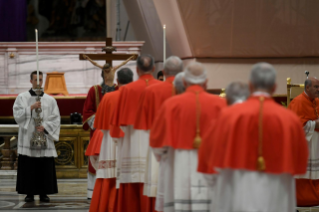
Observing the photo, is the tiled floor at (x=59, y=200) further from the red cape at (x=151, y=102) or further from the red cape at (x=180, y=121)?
the red cape at (x=180, y=121)

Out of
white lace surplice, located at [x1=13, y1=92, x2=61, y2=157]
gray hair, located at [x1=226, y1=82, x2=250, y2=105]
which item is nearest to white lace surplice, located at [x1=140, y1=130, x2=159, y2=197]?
gray hair, located at [x1=226, y1=82, x2=250, y2=105]

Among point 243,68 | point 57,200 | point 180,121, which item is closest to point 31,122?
point 57,200

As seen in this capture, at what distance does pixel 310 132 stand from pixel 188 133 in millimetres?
3413

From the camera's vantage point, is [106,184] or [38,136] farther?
[38,136]

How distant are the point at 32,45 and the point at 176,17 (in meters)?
3.62

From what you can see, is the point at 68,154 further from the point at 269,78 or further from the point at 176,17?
the point at 269,78

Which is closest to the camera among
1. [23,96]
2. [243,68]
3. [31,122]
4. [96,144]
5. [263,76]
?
[263,76]

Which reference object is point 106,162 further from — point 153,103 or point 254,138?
point 254,138

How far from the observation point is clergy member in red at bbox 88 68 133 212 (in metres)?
6.70

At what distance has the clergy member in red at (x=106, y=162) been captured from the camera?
6703 millimetres

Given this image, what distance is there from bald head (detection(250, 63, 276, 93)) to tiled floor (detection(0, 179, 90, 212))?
434cm

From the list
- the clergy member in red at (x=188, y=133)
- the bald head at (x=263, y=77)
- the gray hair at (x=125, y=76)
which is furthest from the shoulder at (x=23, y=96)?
the bald head at (x=263, y=77)

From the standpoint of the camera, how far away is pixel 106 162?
22.4 feet

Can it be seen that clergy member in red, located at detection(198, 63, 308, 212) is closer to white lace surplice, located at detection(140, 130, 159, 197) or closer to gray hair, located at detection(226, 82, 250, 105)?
gray hair, located at detection(226, 82, 250, 105)
